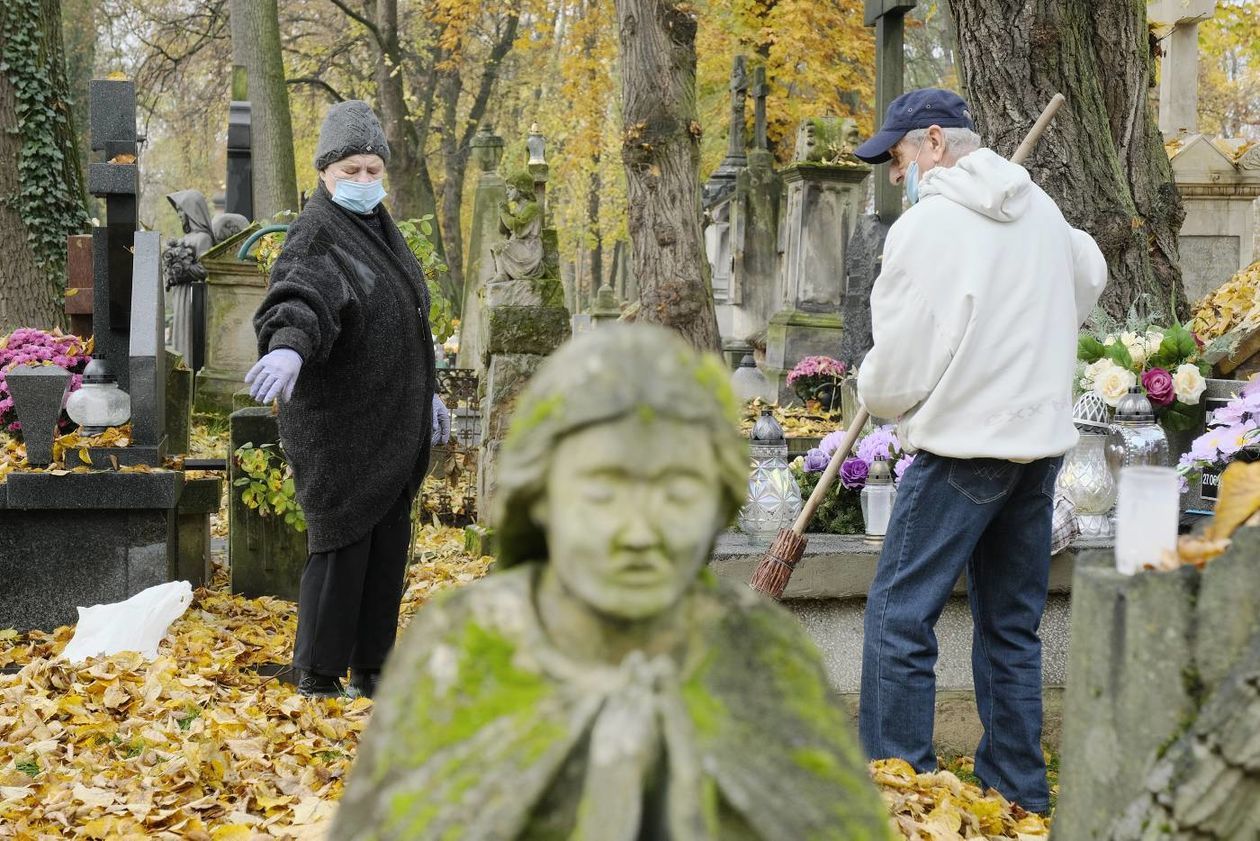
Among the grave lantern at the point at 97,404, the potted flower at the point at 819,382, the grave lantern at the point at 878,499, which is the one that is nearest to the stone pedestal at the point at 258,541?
the grave lantern at the point at 97,404

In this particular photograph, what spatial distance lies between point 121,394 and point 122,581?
912 mm

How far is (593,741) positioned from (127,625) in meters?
4.67

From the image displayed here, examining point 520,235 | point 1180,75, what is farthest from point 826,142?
point 520,235

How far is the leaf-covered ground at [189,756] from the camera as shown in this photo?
4.10 meters

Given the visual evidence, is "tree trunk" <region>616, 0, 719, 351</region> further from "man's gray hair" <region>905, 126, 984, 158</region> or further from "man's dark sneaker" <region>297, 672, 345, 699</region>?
"man's gray hair" <region>905, 126, 984, 158</region>

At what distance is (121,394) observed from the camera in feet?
22.4

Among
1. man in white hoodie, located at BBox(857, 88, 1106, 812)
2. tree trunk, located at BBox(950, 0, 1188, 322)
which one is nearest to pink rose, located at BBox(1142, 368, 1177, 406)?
tree trunk, located at BBox(950, 0, 1188, 322)

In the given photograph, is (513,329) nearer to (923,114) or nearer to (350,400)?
(350,400)

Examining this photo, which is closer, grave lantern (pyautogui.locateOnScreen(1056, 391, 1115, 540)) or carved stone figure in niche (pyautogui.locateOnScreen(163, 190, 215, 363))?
grave lantern (pyautogui.locateOnScreen(1056, 391, 1115, 540))

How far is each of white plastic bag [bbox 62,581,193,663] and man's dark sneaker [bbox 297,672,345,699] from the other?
113cm

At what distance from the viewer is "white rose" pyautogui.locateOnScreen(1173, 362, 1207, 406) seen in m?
5.78

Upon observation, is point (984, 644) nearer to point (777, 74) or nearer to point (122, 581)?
point (122, 581)

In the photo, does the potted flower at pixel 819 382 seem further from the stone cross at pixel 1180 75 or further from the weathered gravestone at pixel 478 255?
the stone cross at pixel 1180 75

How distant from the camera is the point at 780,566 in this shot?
484cm
